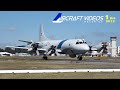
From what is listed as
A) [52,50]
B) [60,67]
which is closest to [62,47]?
[52,50]

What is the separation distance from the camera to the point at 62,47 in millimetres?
53562

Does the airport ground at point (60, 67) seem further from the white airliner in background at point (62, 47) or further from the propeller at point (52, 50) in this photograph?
the propeller at point (52, 50)

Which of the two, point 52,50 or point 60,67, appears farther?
point 52,50

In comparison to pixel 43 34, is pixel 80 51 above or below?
below

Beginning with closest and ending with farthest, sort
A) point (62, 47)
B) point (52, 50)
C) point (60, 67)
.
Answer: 1. point (60, 67)
2. point (62, 47)
3. point (52, 50)

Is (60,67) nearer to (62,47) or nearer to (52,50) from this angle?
(62,47)

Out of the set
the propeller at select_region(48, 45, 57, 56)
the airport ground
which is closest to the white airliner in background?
the propeller at select_region(48, 45, 57, 56)
